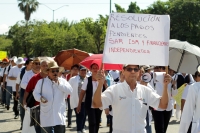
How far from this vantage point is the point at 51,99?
7211 millimetres

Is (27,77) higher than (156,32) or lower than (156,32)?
lower

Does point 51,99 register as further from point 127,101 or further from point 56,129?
point 127,101

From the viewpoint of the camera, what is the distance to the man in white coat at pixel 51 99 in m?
7.20

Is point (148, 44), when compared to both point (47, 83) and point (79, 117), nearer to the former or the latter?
point (47, 83)

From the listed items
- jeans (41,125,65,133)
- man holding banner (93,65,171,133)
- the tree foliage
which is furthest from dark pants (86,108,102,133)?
the tree foliage

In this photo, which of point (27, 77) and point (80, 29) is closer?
point (27, 77)

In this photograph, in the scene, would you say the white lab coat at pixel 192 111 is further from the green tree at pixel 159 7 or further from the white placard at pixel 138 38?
the green tree at pixel 159 7

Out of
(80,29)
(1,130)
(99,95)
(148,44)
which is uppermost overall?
(80,29)

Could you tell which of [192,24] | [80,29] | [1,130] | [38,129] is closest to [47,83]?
[38,129]

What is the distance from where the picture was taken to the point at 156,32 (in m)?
5.06

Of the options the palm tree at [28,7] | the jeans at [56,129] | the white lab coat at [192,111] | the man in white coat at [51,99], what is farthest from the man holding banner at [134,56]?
the palm tree at [28,7]

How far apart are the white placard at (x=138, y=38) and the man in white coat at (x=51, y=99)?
2.40 metres

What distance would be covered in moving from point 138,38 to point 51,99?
2.65 metres

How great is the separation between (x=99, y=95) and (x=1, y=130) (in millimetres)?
7540
